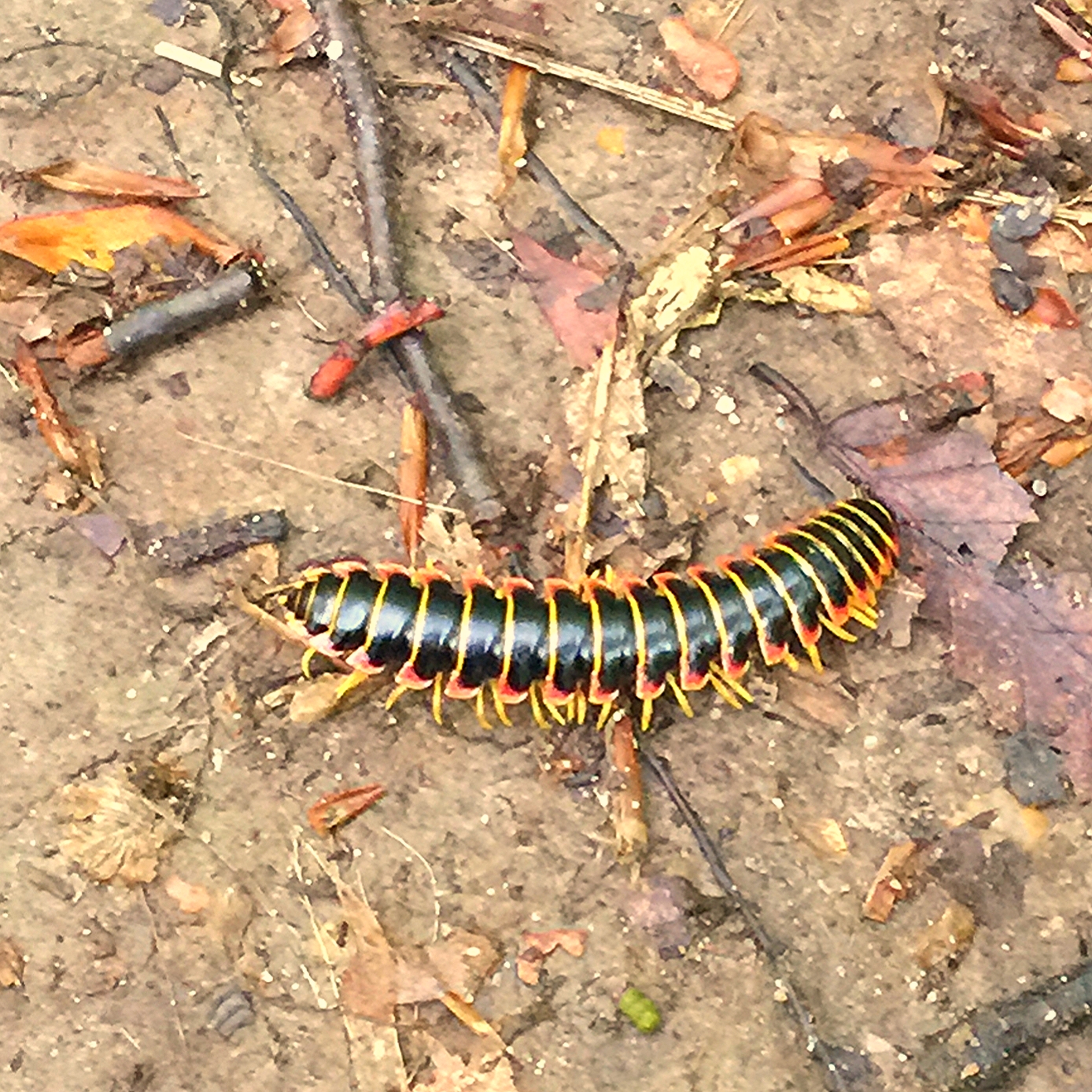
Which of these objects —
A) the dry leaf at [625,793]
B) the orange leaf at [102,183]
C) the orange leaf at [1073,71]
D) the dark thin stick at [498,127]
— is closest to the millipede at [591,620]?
the dry leaf at [625,793]

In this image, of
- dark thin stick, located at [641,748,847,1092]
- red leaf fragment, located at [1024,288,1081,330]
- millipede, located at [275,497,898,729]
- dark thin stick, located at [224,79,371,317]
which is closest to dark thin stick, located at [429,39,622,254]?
dark thin stick, located at [224,79,371,317]

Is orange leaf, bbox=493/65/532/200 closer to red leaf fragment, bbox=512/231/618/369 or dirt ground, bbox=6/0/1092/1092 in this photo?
dirt ground, bbox=6/0/1092/1092

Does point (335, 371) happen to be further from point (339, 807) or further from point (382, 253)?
point (339, 807)

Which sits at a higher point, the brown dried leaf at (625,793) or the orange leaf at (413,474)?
the orange leaf at (413,474)

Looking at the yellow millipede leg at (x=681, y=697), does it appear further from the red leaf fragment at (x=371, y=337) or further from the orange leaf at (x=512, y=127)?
the orange leaf at (x=512, y=127)

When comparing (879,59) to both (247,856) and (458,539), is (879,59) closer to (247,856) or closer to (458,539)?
(458,539)

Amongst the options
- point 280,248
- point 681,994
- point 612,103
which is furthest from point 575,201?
point 681,994
